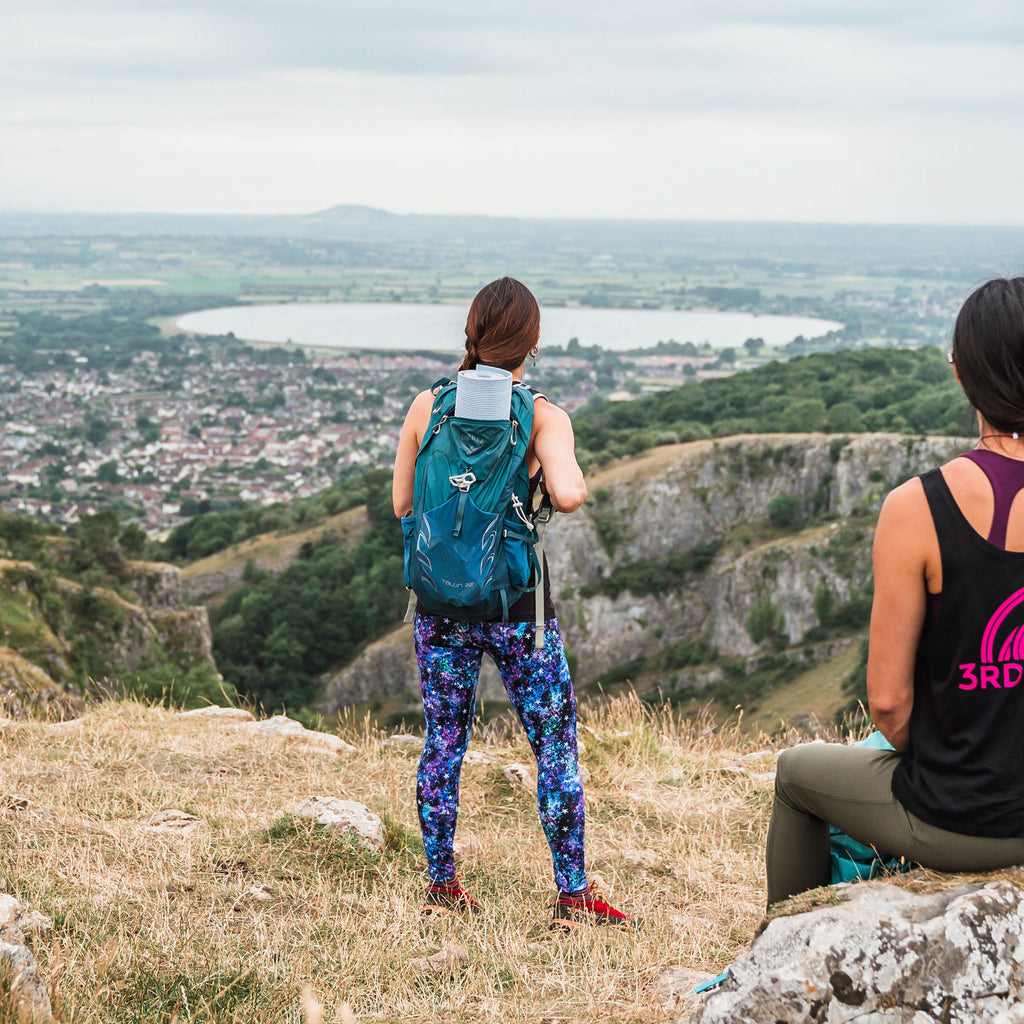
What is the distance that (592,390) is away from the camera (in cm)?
11181

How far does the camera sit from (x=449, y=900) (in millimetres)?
3826

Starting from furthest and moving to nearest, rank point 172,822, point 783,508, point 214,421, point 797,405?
1. point 214,421
2. point 797,405
3. point 783,508
4. point 172,822

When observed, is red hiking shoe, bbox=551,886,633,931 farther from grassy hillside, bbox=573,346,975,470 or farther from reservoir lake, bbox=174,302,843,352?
reservoir lake, bbox=174,302,843,352

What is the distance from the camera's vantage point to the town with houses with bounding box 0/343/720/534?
77.2 metres

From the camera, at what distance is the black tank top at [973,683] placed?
240 centimetres

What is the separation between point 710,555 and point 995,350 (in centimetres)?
5183

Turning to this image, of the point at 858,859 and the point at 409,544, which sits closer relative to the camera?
the point at 858,859

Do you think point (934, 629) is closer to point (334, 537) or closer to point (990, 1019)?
point (990, 1019)

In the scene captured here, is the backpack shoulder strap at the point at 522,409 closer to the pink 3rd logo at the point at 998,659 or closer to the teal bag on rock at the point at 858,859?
the teal bag on rock at the point at 858,859

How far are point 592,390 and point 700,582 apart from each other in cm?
6087

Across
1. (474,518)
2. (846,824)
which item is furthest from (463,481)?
(846,824)

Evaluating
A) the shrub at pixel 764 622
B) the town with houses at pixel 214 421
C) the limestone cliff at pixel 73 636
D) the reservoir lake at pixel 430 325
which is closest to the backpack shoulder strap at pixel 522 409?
the limestone cliff at pixel 73 636

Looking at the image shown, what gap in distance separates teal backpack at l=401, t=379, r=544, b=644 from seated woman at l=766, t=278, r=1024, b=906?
48.0 inches

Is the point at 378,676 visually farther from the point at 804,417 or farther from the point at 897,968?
the point at 897,968
